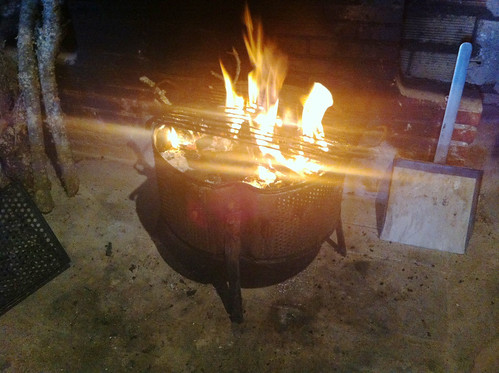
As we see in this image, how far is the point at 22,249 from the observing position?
304 centimetres

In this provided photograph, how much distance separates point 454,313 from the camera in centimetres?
283

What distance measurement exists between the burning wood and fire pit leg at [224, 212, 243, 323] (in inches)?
11.2

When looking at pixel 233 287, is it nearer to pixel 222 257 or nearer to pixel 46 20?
pixel 222 257

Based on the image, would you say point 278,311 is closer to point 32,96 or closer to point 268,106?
point 268,106

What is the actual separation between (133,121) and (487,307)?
354cm

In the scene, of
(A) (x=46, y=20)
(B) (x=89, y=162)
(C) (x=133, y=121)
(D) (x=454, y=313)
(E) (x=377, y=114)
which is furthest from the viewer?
(B) (x=89, y=162)

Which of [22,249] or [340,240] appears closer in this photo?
[22,249]

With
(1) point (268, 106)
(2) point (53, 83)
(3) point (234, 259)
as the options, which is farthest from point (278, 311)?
(2) point (53, 83)

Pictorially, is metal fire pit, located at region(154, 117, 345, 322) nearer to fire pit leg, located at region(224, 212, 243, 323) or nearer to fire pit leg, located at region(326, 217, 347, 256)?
fire pit leg, located at region(224, 212, 243, 323)

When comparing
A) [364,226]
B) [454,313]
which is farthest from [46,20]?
[454,313]

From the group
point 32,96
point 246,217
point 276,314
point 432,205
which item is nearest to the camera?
point 246,217

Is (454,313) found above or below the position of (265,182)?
below

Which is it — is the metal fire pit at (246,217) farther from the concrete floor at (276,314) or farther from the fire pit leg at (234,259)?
the concrete floor at (276,314)

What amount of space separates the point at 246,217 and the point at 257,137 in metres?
0.57
